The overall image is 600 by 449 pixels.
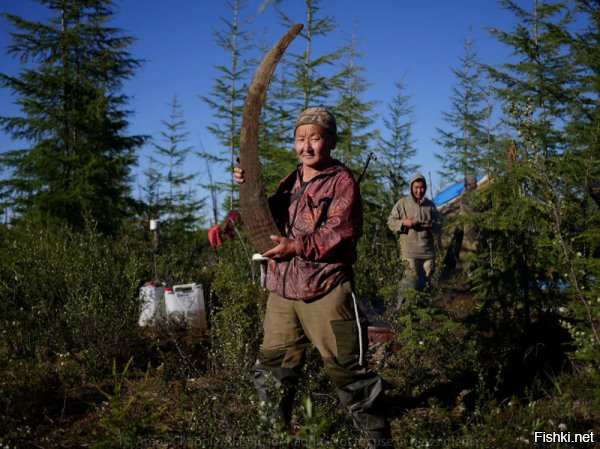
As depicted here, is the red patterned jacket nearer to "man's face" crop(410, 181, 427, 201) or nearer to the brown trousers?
the brown trousers

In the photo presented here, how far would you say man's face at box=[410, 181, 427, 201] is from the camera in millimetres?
6898

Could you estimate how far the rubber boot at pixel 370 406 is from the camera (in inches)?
102

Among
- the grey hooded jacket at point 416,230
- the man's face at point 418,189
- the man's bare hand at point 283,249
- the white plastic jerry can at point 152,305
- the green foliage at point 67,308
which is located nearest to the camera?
the man's bare hand at point 283,249

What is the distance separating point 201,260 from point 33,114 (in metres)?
6.40

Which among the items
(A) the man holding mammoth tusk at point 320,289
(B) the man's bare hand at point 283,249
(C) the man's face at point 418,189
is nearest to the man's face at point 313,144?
(A) the man holding mammoth tusk at point 320,289

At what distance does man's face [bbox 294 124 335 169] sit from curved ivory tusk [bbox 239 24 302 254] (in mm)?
280

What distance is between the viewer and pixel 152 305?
5.82 m

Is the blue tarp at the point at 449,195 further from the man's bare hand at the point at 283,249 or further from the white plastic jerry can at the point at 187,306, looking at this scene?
the man's bare hand at the point at 283,249

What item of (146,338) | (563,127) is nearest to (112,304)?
(146,338)

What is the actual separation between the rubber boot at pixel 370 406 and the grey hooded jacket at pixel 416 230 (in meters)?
4.22

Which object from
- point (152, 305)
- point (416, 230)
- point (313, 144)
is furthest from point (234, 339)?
point (416, 230)

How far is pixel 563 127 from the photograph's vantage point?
354 inches

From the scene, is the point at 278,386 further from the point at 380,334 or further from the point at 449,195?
the point at 449,195

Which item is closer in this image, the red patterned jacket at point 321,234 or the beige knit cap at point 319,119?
the red patterned jacket at point 321,234
